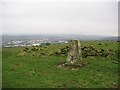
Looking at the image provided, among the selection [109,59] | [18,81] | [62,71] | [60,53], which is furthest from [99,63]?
[18,81]

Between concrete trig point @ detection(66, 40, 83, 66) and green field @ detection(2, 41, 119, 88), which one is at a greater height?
concrete trig point @ detection(66, 40, 83, 66)

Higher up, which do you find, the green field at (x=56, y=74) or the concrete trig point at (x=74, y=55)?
the concrete trig point at (x=74, y=55)

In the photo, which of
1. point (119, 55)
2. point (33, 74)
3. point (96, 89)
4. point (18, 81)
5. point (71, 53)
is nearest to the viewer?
point (96, 89)

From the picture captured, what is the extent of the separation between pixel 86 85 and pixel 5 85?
322 inches

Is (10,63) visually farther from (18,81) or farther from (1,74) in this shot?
(18,81)

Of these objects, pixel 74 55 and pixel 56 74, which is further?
pixel 74 55

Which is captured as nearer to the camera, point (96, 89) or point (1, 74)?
point (96, 89)

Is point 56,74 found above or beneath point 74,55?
beneath

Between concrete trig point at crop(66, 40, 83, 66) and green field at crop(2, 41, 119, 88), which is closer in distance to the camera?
green field at crop(2, 41, 119, 88)

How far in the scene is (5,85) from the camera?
25859 mm

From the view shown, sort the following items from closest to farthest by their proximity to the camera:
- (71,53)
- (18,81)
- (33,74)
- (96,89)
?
(96,89)
(18,81)
(33,74)
(71,53)

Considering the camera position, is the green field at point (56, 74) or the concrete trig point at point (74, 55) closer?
the green field at point (56, 74)

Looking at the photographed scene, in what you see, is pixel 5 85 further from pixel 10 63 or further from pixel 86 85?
pixel 10 63

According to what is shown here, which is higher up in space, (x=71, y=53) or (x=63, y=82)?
(x=71, y=53)
